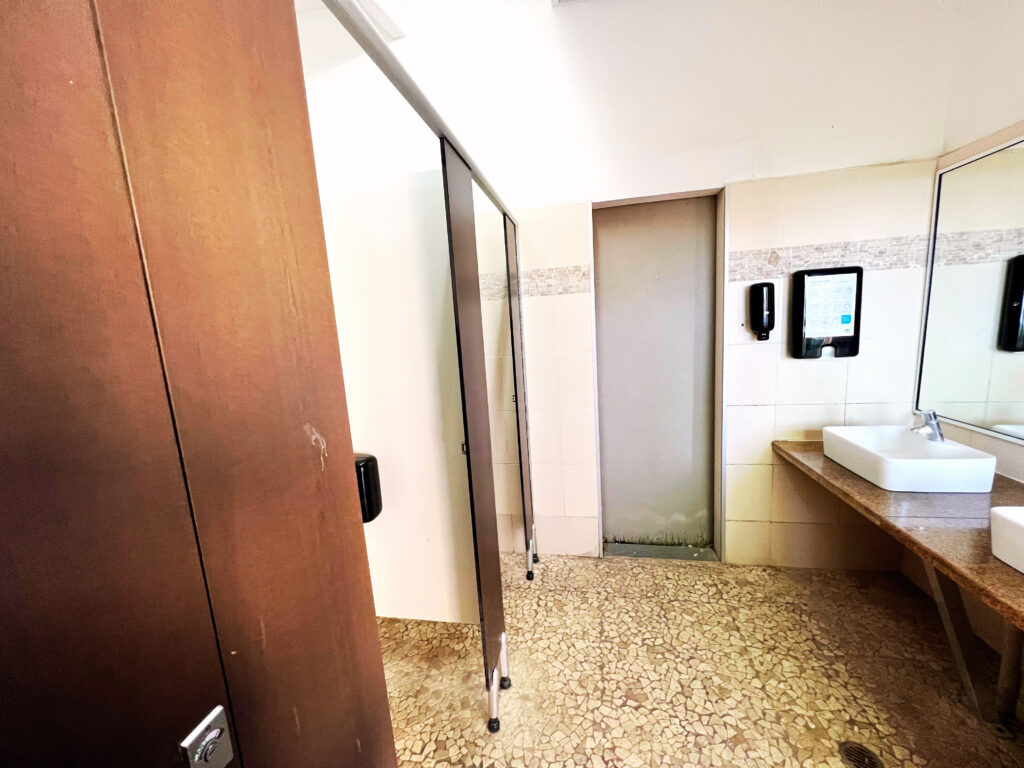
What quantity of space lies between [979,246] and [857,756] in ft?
6.41

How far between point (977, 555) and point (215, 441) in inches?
67.8

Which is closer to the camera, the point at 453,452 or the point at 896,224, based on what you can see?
the point at 453,452

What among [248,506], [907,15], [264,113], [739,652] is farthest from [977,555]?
[907,15]

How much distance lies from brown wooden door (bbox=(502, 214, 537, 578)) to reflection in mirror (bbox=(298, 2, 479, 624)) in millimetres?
532

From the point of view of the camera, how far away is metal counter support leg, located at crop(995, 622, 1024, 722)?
119cm

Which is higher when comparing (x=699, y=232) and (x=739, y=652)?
(x=699, y=232)

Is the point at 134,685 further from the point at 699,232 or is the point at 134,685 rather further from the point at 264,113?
the point at 699,232

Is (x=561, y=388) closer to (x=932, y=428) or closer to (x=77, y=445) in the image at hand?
(x=932, y=428)

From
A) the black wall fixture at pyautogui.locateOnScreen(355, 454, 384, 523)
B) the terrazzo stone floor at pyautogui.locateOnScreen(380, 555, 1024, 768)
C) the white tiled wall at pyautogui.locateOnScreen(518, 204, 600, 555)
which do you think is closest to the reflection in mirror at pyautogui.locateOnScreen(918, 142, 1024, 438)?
the terrazzo stone floor at pyautogui.locateOnScreen(380, 555, 1024, 768)

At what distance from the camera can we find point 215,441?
0.42 metres

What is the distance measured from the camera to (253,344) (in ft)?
1.50

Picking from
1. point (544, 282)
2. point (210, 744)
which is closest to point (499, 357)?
point (544, 282)

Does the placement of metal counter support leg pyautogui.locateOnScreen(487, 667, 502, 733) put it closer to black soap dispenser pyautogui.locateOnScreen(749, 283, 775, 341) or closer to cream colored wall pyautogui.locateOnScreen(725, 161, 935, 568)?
cream colored wall pyautogui.locateOnScreen(725, 161, 935, 568)

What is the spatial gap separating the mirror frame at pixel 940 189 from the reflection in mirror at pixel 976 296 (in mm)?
11
